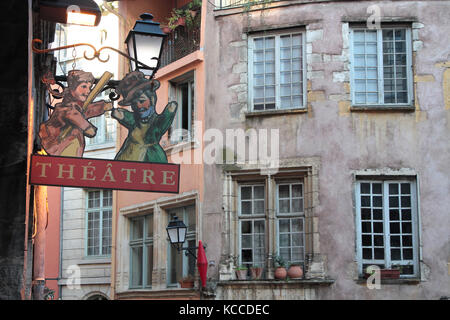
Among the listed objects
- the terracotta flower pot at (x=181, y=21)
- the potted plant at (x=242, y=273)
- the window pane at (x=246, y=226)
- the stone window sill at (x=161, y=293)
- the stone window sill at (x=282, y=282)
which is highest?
the terracotta flower pot at (x=181, y=21)

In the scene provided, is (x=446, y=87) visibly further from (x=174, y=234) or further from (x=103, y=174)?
(x=103, y=174)

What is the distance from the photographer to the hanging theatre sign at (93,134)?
6.74m

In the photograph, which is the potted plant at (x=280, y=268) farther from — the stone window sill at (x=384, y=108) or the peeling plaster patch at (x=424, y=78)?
the peeling plaster patch at (x=424, y=78)

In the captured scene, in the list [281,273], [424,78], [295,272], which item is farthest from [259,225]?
[424,78]

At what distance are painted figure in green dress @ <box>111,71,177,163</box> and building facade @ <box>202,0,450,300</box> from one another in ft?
25.9

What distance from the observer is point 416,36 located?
1516 cm

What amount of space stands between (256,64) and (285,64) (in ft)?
1.83

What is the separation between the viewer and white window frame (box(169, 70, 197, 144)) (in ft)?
56.7

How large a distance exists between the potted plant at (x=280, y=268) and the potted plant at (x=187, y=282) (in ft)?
6.45

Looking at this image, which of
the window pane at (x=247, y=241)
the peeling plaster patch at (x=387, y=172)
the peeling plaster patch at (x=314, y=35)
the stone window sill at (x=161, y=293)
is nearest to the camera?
the peeling plaster patch at (x=387, y=172)

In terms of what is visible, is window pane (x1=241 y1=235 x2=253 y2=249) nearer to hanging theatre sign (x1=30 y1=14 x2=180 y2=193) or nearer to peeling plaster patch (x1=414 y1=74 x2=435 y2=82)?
peeling plaster patch (x1=414 y1=74 x2=435 y2=82)

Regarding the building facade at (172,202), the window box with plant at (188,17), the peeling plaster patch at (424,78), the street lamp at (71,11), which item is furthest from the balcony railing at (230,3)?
the street lamp at (71,11)
